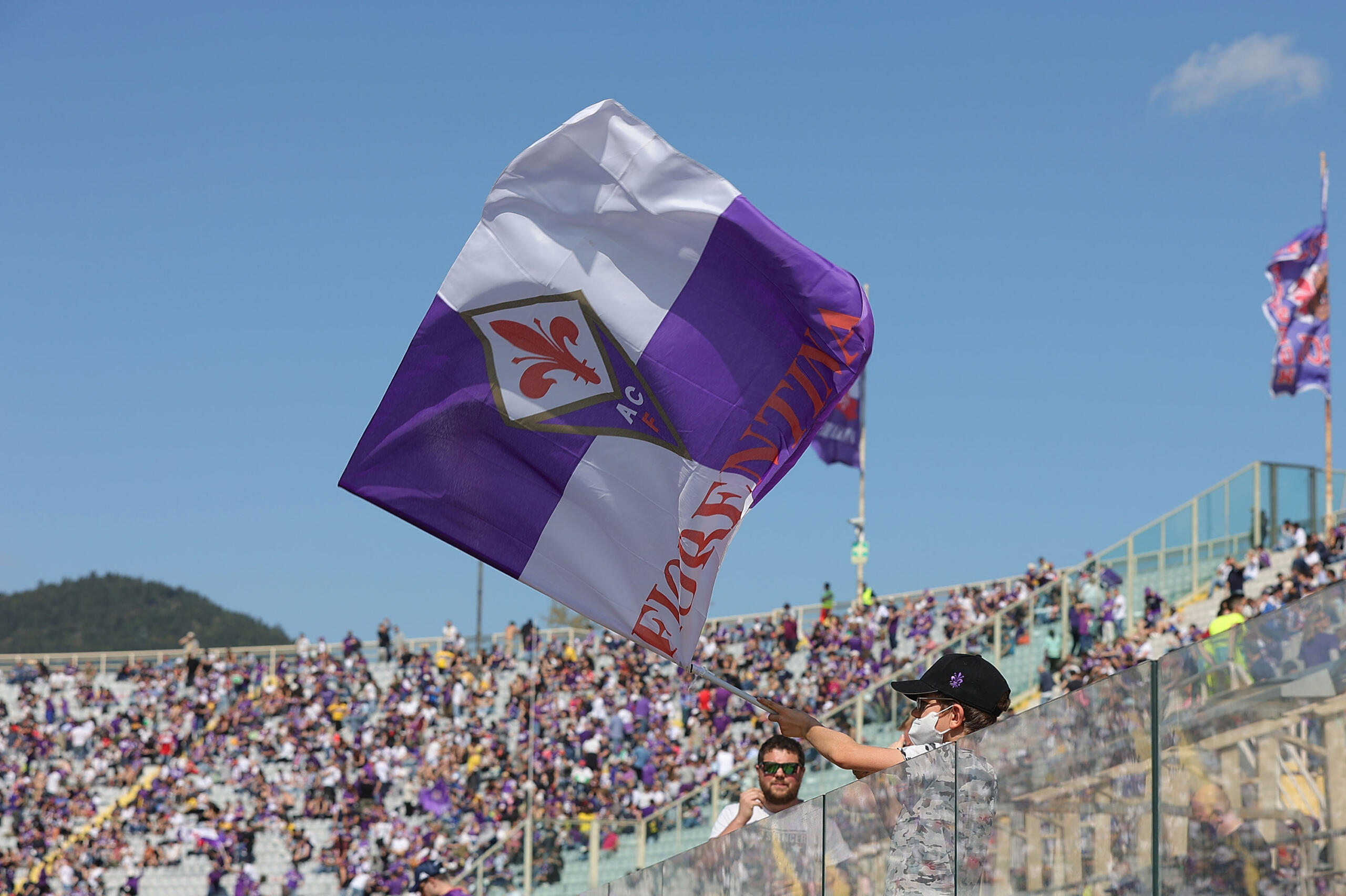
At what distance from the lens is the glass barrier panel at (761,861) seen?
4.87m

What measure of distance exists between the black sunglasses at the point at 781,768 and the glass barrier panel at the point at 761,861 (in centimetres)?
26

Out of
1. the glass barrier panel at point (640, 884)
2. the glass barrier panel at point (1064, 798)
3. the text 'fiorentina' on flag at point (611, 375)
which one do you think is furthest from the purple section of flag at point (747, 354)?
the glass barrier panel at point (1064, 798)

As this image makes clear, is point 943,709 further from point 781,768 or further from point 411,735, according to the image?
point 411,735

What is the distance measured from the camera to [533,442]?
6.66 meters

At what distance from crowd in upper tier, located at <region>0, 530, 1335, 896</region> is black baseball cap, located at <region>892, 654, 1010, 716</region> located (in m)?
14.3

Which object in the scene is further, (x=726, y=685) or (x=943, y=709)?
(x=726, y=685)

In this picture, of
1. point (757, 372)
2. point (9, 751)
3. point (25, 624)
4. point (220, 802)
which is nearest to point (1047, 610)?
point (757, 372)

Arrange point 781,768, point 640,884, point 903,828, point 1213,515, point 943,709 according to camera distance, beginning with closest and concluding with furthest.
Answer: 1. point 903,828
2. point 943,709
3. point 781,768
4. point 640,884
5. point 1213,515

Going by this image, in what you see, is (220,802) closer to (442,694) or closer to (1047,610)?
(442,694)

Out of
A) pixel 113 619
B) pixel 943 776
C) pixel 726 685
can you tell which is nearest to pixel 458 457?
pixel 726 685

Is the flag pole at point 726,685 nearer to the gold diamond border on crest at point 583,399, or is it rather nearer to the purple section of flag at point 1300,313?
the gold diamond border on crest at point 583,399

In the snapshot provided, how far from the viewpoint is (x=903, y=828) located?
13.6 ft

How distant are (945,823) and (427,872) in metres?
2.91

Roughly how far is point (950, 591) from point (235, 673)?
16494 mm
